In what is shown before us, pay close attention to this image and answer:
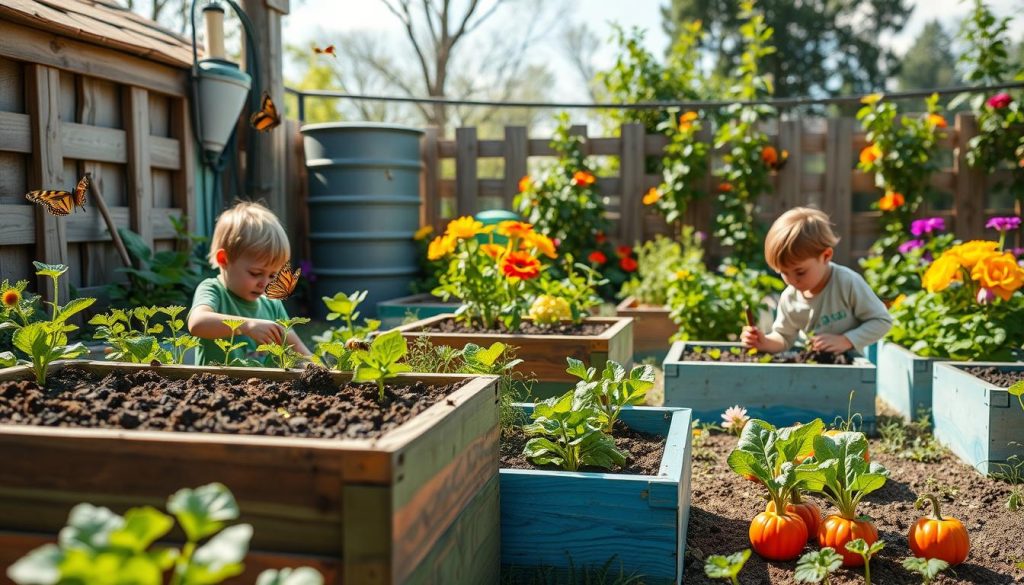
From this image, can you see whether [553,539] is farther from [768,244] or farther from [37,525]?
[768,244]

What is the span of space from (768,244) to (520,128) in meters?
3.39

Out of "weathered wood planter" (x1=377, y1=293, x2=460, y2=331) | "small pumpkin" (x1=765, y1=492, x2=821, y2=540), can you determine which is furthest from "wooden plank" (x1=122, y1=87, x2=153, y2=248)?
"small pumpkin" (x1=765, y1=492, x2=821, y2=540)

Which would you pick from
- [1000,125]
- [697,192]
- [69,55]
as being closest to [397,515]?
[69,55]

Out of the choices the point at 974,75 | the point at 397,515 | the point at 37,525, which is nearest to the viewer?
the point at 397,515

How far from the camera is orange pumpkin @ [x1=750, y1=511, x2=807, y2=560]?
1.96 m

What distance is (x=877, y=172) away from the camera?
6.15m

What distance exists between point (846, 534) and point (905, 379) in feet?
5.89

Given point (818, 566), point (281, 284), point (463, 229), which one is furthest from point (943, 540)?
point (463, 229)

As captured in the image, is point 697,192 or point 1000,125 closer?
point 1000,125

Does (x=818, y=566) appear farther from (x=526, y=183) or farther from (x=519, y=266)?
(x=526, y=183)

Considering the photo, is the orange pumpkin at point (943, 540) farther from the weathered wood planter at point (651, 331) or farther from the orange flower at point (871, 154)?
the orange flower at point (871, 154)

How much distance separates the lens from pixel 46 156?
350 cm

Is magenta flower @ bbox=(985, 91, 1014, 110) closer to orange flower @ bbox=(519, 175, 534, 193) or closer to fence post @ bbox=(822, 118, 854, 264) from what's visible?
fence post @ bbox=(822, 118, 854, 264)

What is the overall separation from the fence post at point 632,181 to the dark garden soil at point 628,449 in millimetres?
4312
